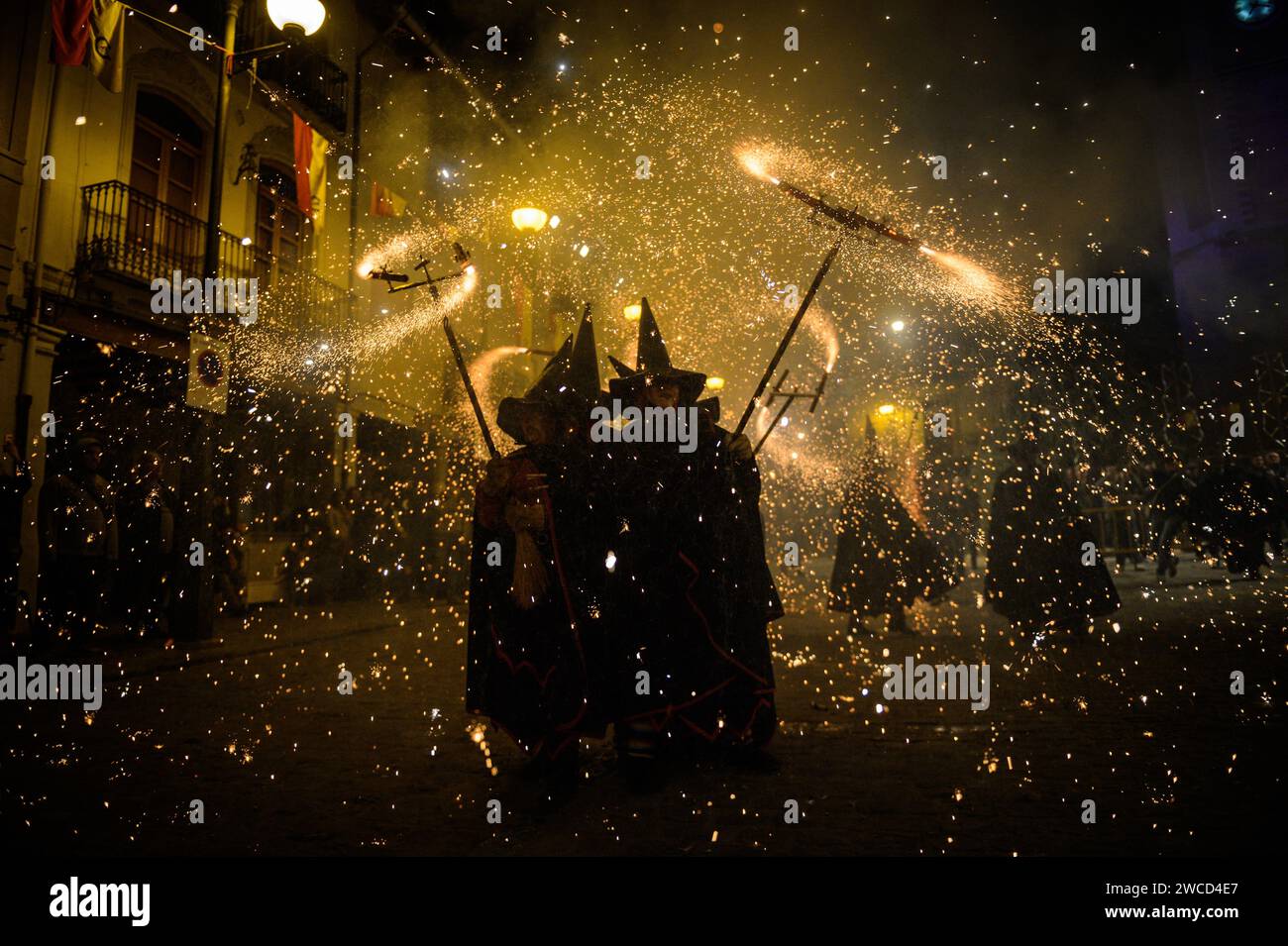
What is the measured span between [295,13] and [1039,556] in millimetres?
9626

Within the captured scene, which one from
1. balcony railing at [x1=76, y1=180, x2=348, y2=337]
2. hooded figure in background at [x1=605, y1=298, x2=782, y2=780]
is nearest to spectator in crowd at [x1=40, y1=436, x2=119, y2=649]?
balcony railing at [x1=76, y1=180, x2=348, y2=337]

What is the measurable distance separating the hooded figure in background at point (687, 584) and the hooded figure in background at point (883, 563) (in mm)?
5056

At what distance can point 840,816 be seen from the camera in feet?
9.30

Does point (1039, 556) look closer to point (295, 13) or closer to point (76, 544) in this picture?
point (295, 13)

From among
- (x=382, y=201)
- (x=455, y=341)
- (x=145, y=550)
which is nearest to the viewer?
(x=455, y=341)

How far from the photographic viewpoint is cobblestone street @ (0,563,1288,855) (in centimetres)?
266

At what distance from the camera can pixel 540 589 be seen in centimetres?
358

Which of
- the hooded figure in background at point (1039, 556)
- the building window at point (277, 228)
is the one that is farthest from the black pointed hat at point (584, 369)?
the building window at point (277, 228)

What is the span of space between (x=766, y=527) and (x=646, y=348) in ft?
82.0

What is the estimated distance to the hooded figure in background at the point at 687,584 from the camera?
359 cm

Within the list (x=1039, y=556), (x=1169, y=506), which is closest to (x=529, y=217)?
(x=1039, y=556)

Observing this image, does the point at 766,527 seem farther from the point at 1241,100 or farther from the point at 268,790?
the point at 268,790

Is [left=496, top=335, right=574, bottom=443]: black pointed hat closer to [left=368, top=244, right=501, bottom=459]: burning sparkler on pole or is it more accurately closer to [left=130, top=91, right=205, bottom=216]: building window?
[left=368, top=244, right=501, bottom=459]: burning sparkler on pole
